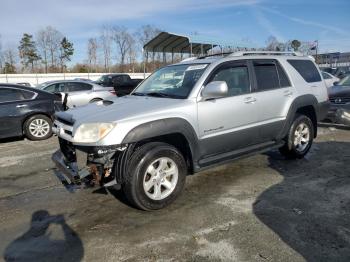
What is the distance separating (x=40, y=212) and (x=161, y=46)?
2812cm

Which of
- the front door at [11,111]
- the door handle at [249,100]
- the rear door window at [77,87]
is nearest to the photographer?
the door handle at [249,100]

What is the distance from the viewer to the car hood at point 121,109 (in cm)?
414

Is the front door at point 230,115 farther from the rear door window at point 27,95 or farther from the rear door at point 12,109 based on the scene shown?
the rear door window at point 27,95

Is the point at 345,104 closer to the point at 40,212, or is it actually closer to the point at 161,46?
the point at 40,212

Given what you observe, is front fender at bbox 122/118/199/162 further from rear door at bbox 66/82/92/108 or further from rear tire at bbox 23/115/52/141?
rear door at bbox 66/82/92/108

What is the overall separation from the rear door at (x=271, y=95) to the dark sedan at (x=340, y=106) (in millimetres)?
3278

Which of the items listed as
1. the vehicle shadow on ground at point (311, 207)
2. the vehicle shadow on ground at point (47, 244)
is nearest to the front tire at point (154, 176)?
the vehicle shadow on ground at point (47, 244)

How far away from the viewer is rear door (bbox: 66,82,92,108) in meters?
13.3

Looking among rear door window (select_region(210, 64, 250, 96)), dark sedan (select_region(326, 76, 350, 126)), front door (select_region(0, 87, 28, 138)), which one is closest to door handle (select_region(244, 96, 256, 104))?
rear door window (select_region(210, 64, 250, 96))

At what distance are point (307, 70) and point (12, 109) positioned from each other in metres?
6.78

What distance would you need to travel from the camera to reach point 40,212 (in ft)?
14.6

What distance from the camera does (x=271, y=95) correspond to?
18.4 feet

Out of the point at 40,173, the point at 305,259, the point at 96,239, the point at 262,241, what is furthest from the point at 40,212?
the point at 305,259

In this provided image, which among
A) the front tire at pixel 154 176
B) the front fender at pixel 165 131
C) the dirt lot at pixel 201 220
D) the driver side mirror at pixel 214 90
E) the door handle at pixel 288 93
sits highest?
the driver side mirror at pixel 214 90
